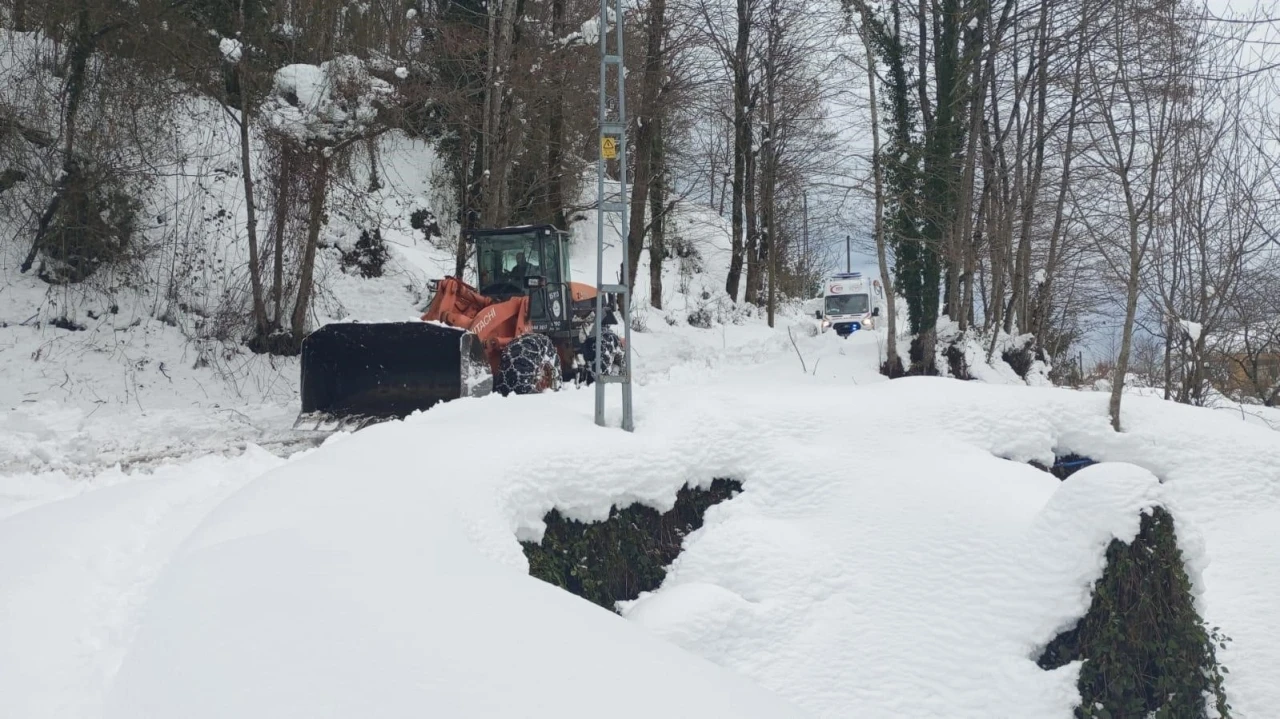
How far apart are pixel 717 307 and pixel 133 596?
2319 centimetres

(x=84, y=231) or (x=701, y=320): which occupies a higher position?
(x=84, y=231)

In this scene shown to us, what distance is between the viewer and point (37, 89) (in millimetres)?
13711

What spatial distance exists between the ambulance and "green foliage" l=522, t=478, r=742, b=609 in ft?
70.5

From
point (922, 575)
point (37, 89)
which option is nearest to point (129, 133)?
point (37, 89)

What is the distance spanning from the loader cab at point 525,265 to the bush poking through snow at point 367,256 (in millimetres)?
6537

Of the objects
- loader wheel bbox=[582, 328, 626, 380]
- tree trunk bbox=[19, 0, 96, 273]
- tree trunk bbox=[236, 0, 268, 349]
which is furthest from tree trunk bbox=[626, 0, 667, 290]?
tree trunk bbox=[19, 0, 96, 273]

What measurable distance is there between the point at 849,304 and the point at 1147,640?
23429mm

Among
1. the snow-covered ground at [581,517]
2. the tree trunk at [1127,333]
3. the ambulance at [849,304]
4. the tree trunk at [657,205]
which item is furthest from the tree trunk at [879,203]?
the ambulance at [849,304]

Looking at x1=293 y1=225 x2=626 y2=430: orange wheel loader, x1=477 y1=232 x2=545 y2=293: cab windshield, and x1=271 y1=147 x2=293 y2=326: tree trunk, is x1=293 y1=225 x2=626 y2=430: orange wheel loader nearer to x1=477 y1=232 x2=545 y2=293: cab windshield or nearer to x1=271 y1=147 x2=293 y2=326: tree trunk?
x1=477 y1=232 x2=545 y2=293: cab windshield

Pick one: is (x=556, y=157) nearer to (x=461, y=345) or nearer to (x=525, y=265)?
(x=525, y=265)

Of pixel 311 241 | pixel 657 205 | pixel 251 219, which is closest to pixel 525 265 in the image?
pixel 311 241

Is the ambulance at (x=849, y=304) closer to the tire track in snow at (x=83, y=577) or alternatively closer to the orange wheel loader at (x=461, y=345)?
the orange wheel loader at (x=461, y=345)

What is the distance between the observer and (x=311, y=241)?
14453 mm

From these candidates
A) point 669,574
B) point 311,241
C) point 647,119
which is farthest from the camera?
point 647,119
